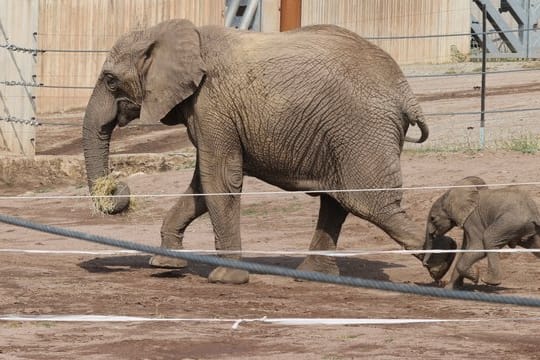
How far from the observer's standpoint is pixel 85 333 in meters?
9.38

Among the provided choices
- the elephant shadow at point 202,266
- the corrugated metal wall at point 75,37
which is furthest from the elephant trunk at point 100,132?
the corrugated metal wall at point 75,37

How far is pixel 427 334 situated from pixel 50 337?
2.34 m

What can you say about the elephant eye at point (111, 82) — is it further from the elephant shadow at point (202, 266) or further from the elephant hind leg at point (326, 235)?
the elephant hind leg at point (326, 235)

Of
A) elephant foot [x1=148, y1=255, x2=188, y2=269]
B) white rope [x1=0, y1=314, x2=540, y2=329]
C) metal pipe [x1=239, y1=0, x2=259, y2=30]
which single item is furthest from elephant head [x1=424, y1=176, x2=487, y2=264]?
metal pipe [x1=239, y1=0, x2=259, y2=30]

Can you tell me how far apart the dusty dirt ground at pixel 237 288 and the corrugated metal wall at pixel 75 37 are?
6.39 m

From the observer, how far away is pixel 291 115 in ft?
40.2

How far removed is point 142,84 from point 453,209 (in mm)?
2968

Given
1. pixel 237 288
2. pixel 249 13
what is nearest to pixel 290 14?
pixel 249 13

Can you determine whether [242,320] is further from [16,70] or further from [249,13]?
[249,13]

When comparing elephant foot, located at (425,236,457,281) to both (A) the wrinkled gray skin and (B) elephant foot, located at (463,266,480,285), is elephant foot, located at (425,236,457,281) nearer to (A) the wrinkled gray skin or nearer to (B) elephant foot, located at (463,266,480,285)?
(A) the wrinkled gray skin

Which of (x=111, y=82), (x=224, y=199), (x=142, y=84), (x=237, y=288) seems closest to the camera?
(x=237, y=288)

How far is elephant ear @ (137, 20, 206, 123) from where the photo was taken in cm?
1235

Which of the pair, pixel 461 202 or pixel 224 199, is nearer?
pixel 461 202

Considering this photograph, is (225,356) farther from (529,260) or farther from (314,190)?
(529,260)
